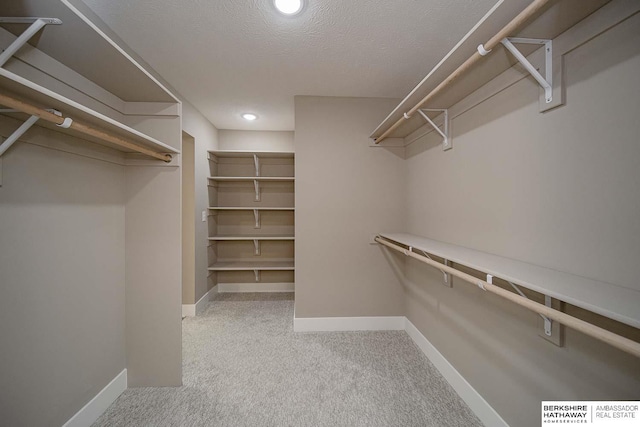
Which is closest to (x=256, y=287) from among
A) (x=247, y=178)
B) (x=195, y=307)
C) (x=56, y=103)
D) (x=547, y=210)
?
(x=195, y=307)

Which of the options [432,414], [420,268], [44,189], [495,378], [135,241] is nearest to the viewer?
[44,189]

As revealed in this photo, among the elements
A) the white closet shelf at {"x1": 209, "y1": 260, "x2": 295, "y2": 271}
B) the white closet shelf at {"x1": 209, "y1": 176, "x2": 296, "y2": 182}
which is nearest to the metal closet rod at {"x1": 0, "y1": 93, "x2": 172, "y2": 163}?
the white closet shelf at {"x1": 209, "y1": 176, "x2": 296, "y2": 182}

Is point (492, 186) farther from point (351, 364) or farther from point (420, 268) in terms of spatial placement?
point (351, 364)

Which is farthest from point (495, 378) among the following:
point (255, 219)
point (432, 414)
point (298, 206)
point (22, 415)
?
point (255, 219)

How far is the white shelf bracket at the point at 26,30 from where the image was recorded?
0.90m

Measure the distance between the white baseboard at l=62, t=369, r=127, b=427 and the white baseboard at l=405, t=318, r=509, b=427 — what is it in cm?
223

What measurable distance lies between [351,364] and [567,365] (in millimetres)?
1385

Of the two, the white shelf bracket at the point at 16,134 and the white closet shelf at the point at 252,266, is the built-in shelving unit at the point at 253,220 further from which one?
the white shelf bracket at the point at 16,134

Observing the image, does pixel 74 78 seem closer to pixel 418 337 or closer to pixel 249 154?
pixel 249 154

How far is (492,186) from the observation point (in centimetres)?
142

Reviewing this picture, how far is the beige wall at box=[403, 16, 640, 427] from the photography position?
849 mm

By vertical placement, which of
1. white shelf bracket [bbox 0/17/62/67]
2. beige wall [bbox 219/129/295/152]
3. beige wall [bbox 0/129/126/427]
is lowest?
beige wall [bbox 0/129/126/427]

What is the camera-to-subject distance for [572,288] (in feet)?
2.67

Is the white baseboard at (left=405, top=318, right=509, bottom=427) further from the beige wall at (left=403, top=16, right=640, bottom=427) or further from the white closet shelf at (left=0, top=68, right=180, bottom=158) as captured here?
the white closet shelf at (left=0, top=68, right=180, bottom=158)
